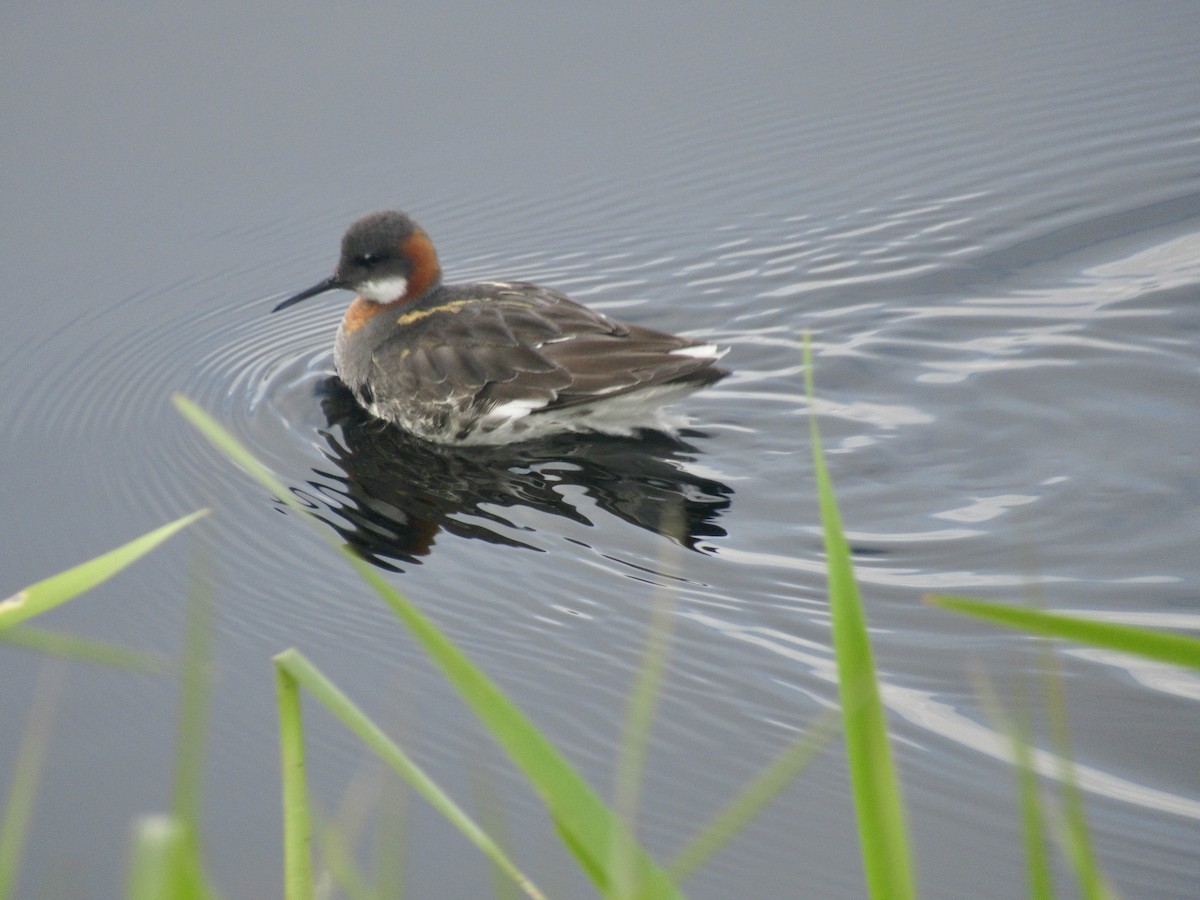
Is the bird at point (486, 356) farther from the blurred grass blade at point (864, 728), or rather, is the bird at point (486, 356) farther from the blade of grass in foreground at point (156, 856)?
the blade of grass in foreground at point (156, 856)

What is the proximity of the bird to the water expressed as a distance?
19 centimetres

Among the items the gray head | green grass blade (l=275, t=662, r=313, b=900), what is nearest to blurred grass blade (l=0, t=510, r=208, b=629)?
green grass blade (l=275, t=662, r=313, b=900)

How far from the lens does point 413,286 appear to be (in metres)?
6.96

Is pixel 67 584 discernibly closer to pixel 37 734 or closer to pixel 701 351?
pixel 37 734

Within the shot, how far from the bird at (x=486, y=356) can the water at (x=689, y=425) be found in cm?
19

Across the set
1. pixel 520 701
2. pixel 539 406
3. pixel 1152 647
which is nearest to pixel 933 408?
pixel 539 406

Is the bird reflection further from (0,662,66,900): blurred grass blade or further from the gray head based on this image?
(0,662,66,900): blurred grass blade

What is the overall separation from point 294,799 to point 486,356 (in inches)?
171

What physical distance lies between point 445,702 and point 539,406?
2.11 metres

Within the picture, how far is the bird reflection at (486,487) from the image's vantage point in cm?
535

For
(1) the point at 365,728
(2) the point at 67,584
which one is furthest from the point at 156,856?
(2) the point at 67,584

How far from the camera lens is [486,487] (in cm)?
583

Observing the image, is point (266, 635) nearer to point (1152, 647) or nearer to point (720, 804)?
point (720, 804)

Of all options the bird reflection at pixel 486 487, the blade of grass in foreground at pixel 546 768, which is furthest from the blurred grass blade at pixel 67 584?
the bird reflection at pixel 486 487
